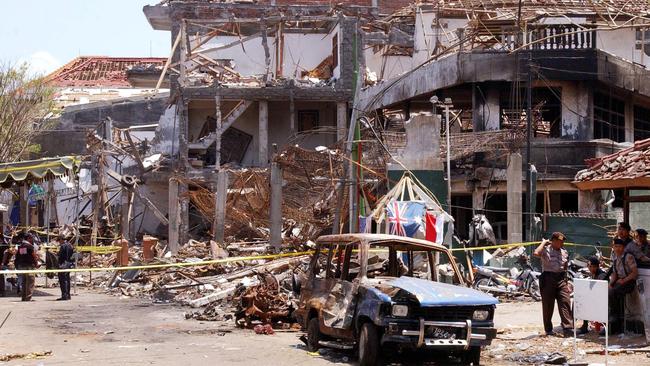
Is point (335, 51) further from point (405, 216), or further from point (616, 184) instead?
point (616, 184)

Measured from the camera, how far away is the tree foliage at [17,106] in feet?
140

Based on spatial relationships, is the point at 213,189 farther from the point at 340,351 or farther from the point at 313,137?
the point at 340,351

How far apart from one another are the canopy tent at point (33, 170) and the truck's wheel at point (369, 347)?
1565 cm

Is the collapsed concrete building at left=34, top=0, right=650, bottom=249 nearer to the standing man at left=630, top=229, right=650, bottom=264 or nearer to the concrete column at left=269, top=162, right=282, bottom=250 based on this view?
the concrete column at left=269, top=162, right=282, bottom=250

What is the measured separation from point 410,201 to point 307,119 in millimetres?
23239

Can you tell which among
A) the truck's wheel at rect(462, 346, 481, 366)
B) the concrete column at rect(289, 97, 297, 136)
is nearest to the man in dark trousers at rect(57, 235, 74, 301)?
the truck's wheel at rect(462, 346, 481, 366)

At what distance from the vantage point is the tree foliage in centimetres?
4259

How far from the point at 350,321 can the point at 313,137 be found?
3105 cm

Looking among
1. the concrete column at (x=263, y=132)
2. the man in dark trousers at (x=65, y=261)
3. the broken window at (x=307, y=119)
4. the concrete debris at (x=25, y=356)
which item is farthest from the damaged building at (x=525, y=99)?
Answer: the concrete debris at (x=25, y=356)

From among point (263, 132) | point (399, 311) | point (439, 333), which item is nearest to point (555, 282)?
point (439, 333)

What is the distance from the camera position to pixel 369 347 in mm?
12500

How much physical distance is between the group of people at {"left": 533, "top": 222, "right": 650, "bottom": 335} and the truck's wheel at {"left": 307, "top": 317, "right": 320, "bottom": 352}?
3.86 meters

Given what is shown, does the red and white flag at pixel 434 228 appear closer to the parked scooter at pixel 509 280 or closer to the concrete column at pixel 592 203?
the parked scooter at pixel 509 280

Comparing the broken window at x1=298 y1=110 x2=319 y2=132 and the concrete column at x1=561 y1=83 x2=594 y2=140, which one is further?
the broken window at x1=298 y1=110 x2=319 y2=132
